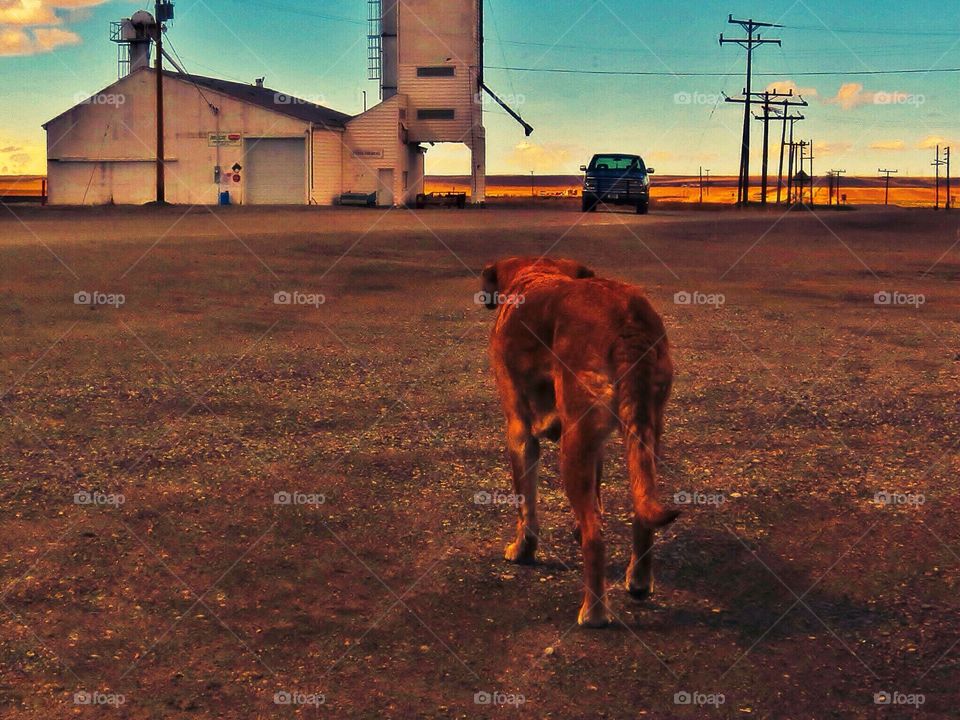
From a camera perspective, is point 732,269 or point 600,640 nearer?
point 600,640

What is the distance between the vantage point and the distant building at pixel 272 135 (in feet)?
180

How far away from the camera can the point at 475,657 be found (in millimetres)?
3961

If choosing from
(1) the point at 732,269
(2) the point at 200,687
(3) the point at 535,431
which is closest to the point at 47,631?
(2) the point at 200,687

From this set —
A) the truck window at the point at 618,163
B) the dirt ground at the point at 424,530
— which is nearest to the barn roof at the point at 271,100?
the truck window at the point at 618,163

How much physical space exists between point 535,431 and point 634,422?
0.66 m

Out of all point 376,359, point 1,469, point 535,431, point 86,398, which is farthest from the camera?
point 376,359

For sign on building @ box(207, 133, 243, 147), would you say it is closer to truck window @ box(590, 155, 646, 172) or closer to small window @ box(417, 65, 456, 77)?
small window @ box(417, 65, 456, 77)

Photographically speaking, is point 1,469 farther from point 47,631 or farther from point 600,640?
point 600,640

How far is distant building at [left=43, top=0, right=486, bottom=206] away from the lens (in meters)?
54.8

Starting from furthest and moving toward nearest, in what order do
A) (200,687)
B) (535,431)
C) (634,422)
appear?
(535,431)
(634,422)
(200,687)

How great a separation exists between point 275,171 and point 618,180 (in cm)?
1937

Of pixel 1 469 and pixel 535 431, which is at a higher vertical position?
pixel 535 431

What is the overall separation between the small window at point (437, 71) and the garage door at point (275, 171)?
701 centimetres

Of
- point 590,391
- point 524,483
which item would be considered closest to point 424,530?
point 524,483
